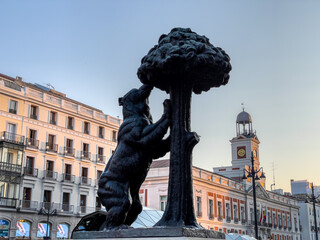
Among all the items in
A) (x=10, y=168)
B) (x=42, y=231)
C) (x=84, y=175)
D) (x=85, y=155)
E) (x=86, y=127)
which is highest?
(x=86, y=127)

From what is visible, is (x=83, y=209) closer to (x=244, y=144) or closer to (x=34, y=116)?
(x=34, y=116)

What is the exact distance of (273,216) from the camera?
4931cm

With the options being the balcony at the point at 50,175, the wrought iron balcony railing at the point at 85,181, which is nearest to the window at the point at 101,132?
the wrought iron balcony railing at the point at 85,181

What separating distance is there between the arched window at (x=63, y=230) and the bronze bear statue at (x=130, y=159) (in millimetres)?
26315

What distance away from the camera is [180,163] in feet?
13.5

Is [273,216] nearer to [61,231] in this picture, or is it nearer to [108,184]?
[61,231]

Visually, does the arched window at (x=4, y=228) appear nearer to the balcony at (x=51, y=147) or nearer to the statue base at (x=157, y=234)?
the balcony at (x=51, y=147)

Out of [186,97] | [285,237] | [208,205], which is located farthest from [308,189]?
[186,97]

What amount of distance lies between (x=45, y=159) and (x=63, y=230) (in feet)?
16.8

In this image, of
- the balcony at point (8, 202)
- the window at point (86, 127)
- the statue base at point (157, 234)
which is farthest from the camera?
the window at point (86, 127)

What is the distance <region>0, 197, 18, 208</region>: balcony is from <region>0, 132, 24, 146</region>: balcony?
3.67 meters

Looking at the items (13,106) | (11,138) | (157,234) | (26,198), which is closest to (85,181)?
(26,198)

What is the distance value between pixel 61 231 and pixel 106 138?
8.66 meters

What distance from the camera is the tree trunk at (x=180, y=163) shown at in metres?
3.97
